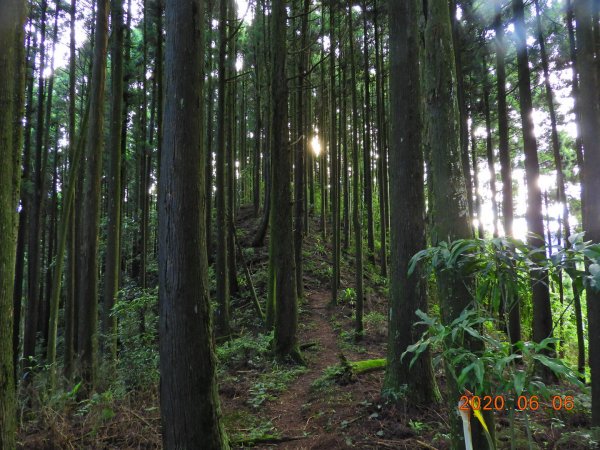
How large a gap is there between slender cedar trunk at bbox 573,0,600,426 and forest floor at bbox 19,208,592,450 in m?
0.82

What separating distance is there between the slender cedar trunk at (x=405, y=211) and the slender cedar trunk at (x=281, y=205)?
3.38 metres

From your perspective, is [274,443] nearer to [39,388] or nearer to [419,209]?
[419,209]

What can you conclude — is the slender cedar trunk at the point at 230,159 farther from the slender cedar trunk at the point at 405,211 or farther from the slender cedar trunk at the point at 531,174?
the slender cedar trunk at the point at 531,174

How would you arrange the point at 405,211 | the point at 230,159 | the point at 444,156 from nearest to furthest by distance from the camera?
1. the point at 444,156
2. the point at 405,211
3. the point at 230,159

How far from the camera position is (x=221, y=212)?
33.5ft

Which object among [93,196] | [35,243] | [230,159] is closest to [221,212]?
[230,159]

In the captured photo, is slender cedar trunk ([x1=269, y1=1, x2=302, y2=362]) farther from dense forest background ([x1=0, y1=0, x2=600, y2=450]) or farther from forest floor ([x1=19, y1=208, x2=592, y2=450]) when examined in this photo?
forest floor ([x1=19, y1=208, x2=592, y2=450])

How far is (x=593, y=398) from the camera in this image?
4.26 meters

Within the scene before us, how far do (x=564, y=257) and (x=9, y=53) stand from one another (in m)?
4.54

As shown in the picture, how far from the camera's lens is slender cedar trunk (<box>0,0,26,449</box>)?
3.16m

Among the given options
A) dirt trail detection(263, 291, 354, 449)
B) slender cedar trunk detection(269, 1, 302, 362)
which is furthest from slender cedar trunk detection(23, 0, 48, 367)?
dirt trail detection(263, 291, 354, 449)

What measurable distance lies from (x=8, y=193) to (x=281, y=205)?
532 cm

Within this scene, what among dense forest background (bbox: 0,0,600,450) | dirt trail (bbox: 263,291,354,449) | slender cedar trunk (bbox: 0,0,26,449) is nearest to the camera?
dense forest background (bbox: 0,0,600,450)
